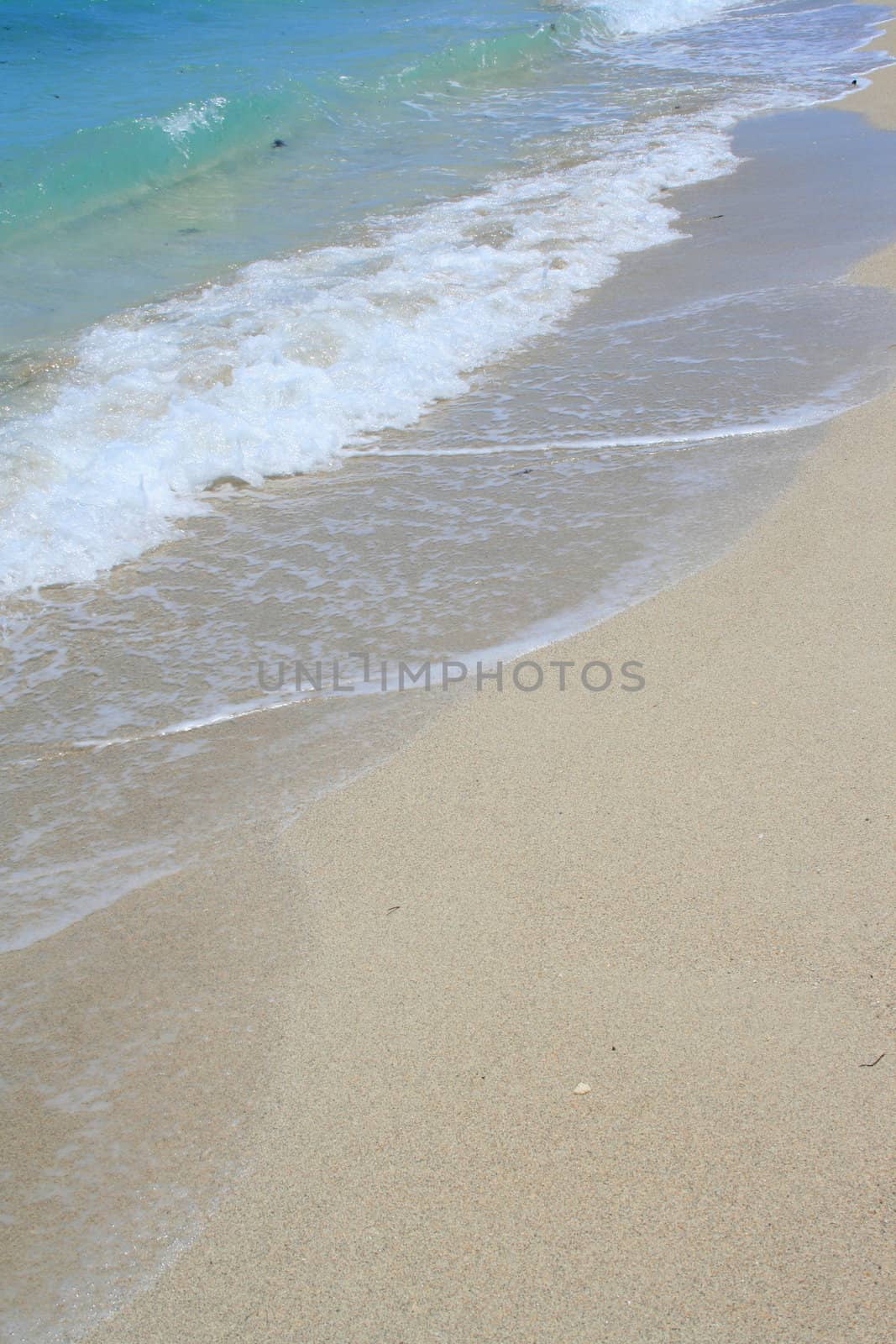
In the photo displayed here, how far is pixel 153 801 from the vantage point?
2686 mm

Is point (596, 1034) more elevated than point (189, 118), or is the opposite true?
point (189, 118)

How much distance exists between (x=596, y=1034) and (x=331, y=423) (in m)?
3.32

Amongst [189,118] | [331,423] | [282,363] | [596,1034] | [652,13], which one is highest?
[652,13]

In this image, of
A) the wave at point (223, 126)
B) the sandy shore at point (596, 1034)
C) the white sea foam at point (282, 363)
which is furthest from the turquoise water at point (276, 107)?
the sandy shore at point (596, 1034)

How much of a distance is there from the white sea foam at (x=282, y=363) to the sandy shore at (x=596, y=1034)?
6.34 ft

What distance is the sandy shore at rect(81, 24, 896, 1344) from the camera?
1.62m

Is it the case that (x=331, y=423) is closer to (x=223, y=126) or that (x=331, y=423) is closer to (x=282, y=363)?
(x=282, y=363)

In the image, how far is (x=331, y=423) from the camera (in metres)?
4.75

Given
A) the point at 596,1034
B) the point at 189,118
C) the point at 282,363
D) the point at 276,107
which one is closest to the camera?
the point at 596,1034

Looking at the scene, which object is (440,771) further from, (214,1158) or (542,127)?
(542,127)

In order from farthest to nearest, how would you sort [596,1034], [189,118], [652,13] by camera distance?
[652,13], [189,118], [596,1034]

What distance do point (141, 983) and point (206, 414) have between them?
117 inches

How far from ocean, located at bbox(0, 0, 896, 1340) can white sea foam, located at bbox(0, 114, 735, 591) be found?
0.9 inches

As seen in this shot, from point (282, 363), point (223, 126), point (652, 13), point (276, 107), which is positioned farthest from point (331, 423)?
point (652, 13)
